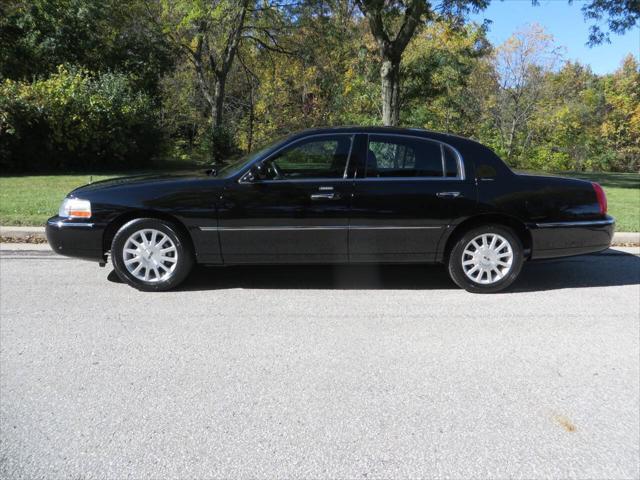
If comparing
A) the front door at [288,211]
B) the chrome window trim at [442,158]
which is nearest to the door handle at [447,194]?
the chrome window trim at [442,158]

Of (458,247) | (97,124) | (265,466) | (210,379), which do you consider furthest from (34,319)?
(97,124)

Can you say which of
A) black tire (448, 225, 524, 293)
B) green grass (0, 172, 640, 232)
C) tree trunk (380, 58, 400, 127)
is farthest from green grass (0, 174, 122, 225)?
tree trunk (380, 58, 400, 127)

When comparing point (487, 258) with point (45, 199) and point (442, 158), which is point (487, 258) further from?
point (45, 199)

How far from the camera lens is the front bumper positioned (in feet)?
17.5

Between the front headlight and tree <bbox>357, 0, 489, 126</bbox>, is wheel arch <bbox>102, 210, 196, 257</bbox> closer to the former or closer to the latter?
the front headlight

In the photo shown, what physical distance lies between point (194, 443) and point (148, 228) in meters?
3.00

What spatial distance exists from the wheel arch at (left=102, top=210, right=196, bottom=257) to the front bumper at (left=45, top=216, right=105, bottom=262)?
0.06m

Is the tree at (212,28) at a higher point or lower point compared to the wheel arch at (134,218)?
higher

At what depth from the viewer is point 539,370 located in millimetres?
3723

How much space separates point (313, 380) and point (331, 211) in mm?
2167

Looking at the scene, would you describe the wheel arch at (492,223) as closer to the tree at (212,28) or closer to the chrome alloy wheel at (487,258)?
the chrome alloy wheel at (487,258)

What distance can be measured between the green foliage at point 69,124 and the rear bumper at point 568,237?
13986 mm

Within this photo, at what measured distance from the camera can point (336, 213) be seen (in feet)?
17.5

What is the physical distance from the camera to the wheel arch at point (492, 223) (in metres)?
5.54
